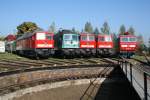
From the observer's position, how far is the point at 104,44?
34.8m

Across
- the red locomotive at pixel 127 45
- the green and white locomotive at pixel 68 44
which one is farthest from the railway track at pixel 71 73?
the red locomotive at pixel 127 45

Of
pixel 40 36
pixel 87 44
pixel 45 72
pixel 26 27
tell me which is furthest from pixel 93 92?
pixel 26 27

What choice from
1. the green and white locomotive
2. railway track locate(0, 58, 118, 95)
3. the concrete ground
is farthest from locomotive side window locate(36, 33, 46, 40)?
the concrete ground

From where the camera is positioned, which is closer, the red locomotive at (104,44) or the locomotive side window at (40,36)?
the locomotive side window at (40,36)

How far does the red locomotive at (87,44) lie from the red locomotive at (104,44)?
0.82 meters

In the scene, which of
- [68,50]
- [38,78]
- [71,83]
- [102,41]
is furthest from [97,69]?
[102,41]

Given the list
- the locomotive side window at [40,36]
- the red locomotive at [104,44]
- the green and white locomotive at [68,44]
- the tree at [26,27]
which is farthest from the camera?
the tree at [26,27]

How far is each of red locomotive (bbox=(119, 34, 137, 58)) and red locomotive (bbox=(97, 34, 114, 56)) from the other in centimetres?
120

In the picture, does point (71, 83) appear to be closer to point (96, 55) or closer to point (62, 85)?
point (62, 85)

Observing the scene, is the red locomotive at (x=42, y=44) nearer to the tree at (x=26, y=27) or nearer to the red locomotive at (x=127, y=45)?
the red locomotive at (x=127, y=45)

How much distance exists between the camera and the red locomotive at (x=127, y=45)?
3488cm

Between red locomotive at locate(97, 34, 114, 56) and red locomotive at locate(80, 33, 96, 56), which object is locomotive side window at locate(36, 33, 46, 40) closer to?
red locomotive at locate(80, 33, 96, 56)

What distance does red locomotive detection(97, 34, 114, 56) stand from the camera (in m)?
34.8

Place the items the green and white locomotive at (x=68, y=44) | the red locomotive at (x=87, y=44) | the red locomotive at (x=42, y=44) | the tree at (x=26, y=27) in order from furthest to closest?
the tree at (x=26, y=27) → the red locomotive at (x=87, y=44) → the green and white locomotive at (x=68, y=44) → the red locomotive at (x=42, y=44)
